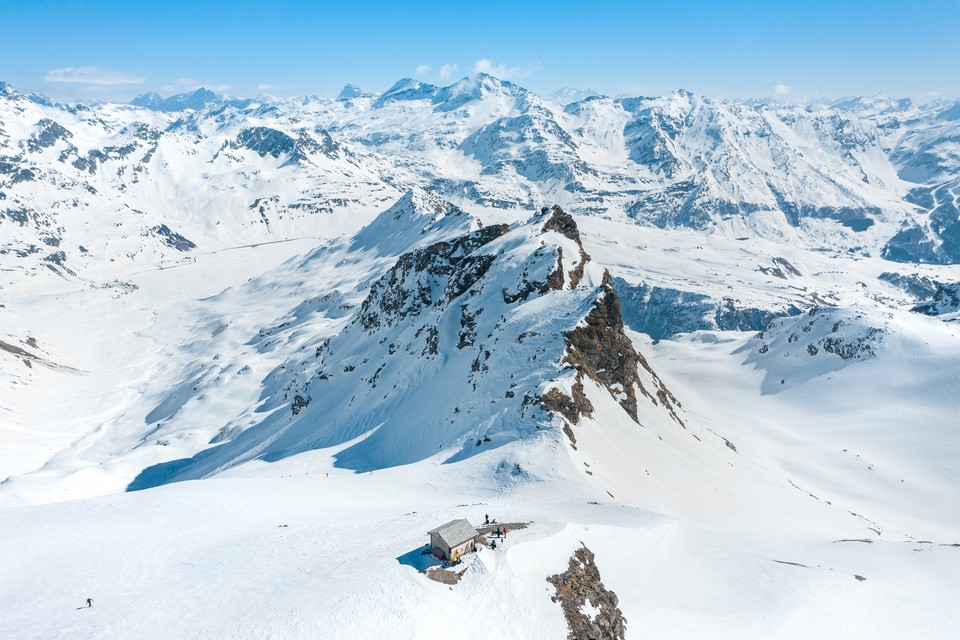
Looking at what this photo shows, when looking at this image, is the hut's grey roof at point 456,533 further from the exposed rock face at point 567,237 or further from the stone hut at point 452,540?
the exposed rock face at point 567,237

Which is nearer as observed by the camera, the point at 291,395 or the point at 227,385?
the point at 291,395

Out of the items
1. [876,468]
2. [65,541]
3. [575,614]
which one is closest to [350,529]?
[575,614]

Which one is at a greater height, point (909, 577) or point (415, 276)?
point (415, 276)

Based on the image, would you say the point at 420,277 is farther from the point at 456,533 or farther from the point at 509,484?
the point at 456,533

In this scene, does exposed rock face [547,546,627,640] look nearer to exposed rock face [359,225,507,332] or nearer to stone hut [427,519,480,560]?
stone hut [427,519,480,560]

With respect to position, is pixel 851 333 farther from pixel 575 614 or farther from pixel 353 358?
pixel 575 614

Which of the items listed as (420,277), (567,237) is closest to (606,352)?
(567,237)
